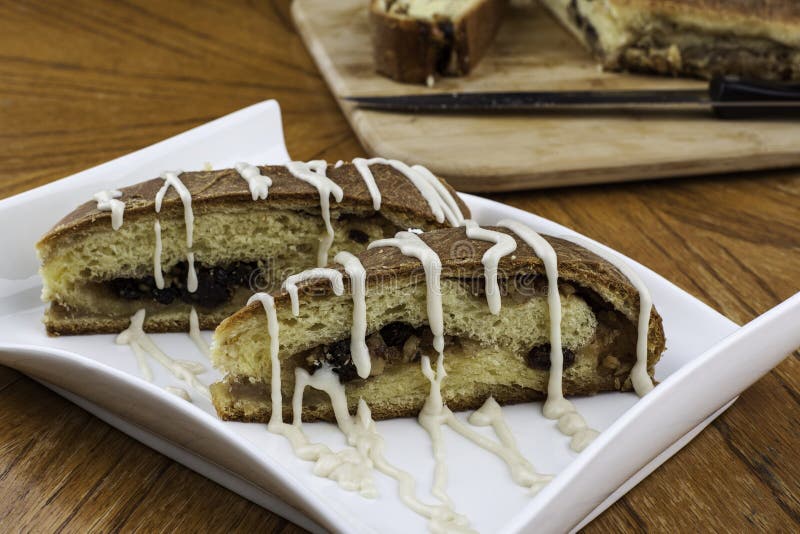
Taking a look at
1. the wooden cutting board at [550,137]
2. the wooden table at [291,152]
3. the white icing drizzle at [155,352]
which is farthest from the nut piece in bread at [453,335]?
the wooden cutting board at [550,137]

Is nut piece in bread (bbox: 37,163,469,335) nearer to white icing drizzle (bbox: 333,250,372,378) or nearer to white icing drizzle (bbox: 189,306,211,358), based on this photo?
white icing drizzle (bbox: 189,306,211,358)

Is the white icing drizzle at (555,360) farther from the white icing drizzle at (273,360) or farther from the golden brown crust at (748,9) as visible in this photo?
the golden brown crust at (748,9)

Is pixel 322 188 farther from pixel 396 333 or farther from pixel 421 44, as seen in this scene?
pixel 421 44

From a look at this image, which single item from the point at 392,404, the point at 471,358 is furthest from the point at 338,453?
the point at 471,358

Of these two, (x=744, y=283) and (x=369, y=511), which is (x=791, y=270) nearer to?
(x=744, y=283)

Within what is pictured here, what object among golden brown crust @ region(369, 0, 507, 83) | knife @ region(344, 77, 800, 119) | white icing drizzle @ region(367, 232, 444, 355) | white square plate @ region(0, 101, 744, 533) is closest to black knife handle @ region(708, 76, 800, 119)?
knife @ region(344, 77, 800, 119)
